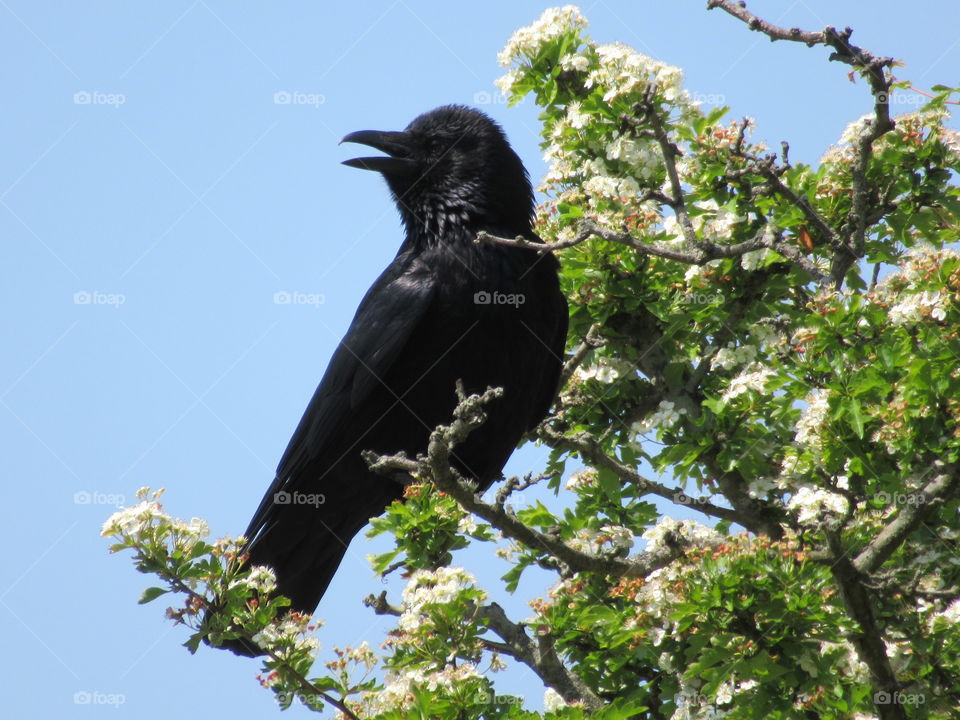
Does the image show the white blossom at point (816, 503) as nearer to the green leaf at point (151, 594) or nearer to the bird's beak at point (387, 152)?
the green leaf at point (151, 594)

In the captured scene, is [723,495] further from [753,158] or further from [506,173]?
[506,173]

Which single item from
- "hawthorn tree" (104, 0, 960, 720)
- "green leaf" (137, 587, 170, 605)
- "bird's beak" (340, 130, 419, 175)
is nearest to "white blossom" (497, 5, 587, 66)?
"hawthorn tree" (104, 0, 960, 720)

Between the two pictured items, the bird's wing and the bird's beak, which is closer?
the bird's wing

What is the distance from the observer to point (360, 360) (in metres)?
5.91

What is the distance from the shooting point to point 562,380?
18.7 ft

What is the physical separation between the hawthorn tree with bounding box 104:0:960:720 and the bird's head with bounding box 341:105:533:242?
84 centimetres

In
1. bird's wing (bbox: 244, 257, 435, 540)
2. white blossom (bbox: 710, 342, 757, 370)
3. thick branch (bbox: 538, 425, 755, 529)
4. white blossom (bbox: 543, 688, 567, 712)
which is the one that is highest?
bird's wing (bbox: 244, 257, 435, 540)

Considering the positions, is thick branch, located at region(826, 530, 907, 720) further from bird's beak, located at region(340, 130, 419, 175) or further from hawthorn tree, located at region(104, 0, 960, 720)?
bird's beak, located at region(340, 130, 419, 175)

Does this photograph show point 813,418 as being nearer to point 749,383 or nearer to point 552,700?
point 749,383

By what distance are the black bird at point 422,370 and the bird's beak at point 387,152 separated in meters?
0.32

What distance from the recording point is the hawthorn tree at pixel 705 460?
12.0ft

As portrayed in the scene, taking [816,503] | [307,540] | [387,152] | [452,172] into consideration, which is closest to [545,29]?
[452,172]

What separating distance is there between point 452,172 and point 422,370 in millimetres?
1424

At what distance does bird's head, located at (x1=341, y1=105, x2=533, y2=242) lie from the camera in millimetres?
6367
